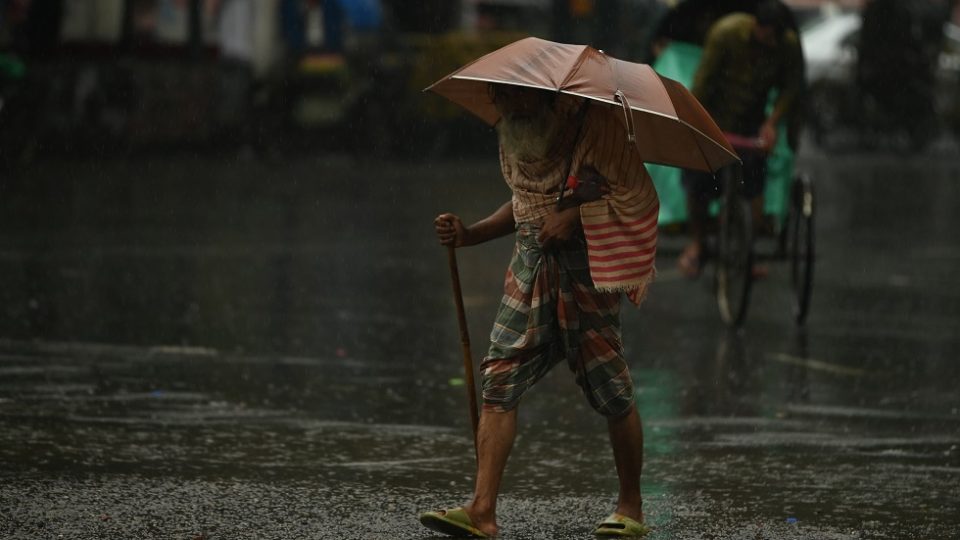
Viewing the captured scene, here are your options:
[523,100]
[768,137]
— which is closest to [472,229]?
[523,100]

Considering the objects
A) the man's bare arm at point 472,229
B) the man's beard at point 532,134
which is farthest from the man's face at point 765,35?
the man's beard at point 532,134

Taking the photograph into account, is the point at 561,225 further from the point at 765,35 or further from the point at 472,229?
the point at 765,35

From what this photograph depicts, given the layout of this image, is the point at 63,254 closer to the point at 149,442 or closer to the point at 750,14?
the point at 750,14

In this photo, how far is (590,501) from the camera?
281 inches

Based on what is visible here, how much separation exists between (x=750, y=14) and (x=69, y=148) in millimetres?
14629

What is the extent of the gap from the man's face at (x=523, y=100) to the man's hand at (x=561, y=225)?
32 centimetres

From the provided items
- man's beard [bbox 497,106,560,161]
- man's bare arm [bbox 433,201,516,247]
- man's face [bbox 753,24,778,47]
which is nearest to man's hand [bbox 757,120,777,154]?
man's face [bbox 753,24,778,47]

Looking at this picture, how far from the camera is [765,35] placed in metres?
11.9

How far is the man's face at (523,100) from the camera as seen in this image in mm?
6461

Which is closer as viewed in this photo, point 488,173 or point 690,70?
point 690,70

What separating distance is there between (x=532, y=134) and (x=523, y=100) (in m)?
0.11

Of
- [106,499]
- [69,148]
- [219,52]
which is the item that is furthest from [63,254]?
[219,52]

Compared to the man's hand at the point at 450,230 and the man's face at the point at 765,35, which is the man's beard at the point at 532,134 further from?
the man's face at the point at 765,35

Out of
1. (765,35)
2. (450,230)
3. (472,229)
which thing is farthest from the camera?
(765,35)
